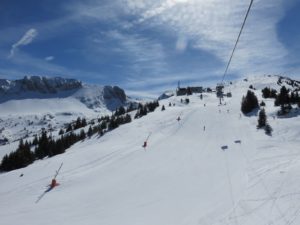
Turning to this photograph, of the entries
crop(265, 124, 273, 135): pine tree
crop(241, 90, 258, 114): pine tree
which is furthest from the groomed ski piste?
crop(241, 90, 258, 114): pine tree

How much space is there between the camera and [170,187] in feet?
68.7

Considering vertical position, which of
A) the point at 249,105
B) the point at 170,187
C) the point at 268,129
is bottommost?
the point at 170,187

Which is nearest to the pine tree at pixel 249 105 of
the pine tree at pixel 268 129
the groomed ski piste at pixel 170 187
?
the pine tree at pixel 268 129

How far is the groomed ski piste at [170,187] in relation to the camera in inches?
594

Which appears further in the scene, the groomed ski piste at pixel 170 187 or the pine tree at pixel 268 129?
the pine tree at pixel 268 129

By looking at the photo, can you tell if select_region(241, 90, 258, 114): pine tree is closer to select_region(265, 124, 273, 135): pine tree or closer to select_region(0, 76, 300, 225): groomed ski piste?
select_region(265, 124, 273, 135): pine tree

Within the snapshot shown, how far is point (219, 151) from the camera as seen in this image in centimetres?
3341

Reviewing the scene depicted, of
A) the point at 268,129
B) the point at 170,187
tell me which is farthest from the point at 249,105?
the point at 170,187

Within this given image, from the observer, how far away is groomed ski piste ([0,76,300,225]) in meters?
15.1

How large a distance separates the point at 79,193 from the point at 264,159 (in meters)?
14.8

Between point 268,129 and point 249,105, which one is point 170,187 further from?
point 249,105

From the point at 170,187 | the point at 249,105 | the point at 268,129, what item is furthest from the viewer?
the point at 249,105

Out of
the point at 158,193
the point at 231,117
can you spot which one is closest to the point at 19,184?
the point at 158,193

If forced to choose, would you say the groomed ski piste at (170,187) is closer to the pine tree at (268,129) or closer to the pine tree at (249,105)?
the pine tree at (268,129)
